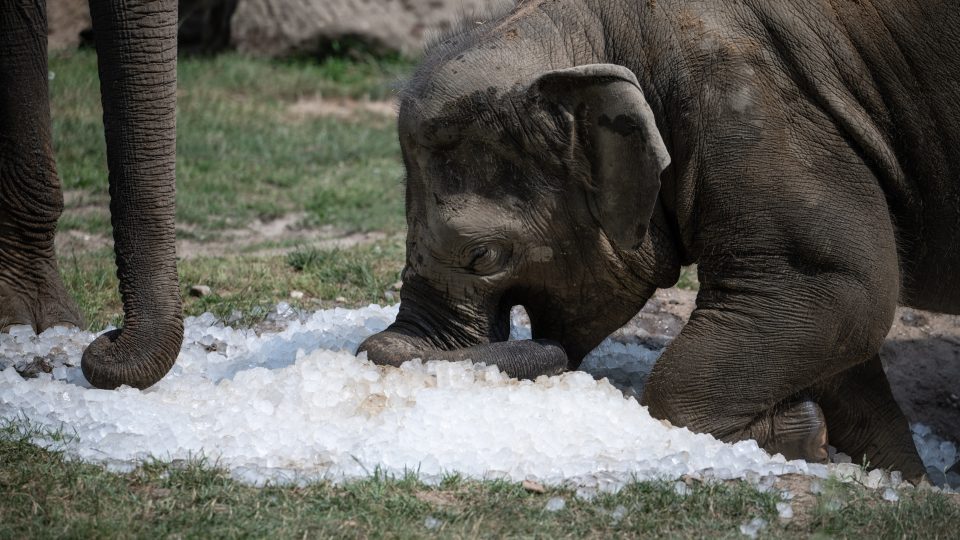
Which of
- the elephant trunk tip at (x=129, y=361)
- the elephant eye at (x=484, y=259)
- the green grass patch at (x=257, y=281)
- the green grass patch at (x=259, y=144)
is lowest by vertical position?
the green grass patch at (x=259, y=144)

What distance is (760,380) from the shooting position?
14.4 feet

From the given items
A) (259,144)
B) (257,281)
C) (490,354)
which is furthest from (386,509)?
(259,144)

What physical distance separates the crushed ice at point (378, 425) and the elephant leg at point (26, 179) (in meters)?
0.82

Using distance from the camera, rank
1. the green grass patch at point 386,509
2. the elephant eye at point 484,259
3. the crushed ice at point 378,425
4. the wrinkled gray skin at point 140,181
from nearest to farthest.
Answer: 1. the green grass patch at point 386,509
2. the crushed ice at point 378,425
3. the wrinkled gray skin at point 140,181
4. the elephant eye at point 484,259

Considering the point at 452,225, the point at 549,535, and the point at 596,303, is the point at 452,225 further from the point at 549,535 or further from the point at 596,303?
the point at 549,535

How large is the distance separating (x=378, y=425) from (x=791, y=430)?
1.50 metres

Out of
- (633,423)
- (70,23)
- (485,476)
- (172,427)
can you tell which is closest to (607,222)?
(633,423)

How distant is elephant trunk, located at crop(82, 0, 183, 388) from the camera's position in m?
4.38

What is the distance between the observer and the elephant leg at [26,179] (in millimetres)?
5457

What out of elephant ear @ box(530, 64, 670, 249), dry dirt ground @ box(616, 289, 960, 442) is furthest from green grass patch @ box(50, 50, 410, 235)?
elephant ear @ box(530, 64, 670, 249)

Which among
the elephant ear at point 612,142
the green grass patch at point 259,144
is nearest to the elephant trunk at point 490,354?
the elephant ear at point 612,142

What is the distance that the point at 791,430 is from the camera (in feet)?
15.0

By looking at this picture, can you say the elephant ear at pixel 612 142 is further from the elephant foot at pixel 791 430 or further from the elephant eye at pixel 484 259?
the elephant foot at pixel 791 430

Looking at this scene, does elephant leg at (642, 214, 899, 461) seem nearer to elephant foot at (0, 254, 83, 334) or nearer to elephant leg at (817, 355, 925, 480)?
elephant leg at (817, 355, 925, 480)
